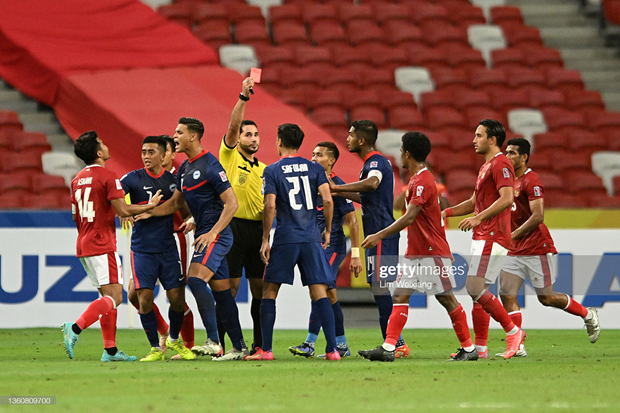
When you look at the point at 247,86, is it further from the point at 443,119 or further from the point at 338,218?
the point at 443,119

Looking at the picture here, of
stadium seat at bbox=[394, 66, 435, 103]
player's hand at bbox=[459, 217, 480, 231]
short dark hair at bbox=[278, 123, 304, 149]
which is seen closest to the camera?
player's hand at bbox=[459, 217, 480, 231]

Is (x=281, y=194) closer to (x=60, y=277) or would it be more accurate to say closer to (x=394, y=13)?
(x=60, y=277)

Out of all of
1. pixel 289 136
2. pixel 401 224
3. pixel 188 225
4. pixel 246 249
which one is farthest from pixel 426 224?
pixel 188 225

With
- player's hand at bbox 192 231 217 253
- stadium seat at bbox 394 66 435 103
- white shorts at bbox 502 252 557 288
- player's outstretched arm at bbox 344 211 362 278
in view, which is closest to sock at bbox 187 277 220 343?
player's hand at bbox 192 231 217 253

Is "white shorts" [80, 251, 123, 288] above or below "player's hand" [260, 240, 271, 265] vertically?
below

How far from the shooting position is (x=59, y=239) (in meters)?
10.7

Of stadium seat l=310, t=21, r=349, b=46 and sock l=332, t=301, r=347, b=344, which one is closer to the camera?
sock l=332, t=301, r=347, b=344

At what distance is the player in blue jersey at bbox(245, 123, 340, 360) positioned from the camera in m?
7.08

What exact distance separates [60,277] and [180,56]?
264 inches

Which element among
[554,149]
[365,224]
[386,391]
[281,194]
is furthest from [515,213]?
[554,149]

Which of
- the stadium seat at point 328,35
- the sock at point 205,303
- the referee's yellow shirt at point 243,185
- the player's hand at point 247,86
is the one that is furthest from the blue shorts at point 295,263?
the stadium seat at point 328,35

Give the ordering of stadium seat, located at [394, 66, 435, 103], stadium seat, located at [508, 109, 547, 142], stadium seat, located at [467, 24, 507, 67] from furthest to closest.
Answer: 1. stadium seat, located at [467, 24, 507, 67]
2. stadium seat, located at [394, 66, 435, 103]
3. stadium seat, located at [508, 109, 547, 142]

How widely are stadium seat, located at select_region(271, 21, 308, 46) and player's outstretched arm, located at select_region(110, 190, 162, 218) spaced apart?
36.0ft

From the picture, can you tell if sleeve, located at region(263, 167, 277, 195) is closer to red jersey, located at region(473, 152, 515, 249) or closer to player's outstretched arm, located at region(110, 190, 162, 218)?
player's outstretched arm, located at region(110, 190, 162, 218)
